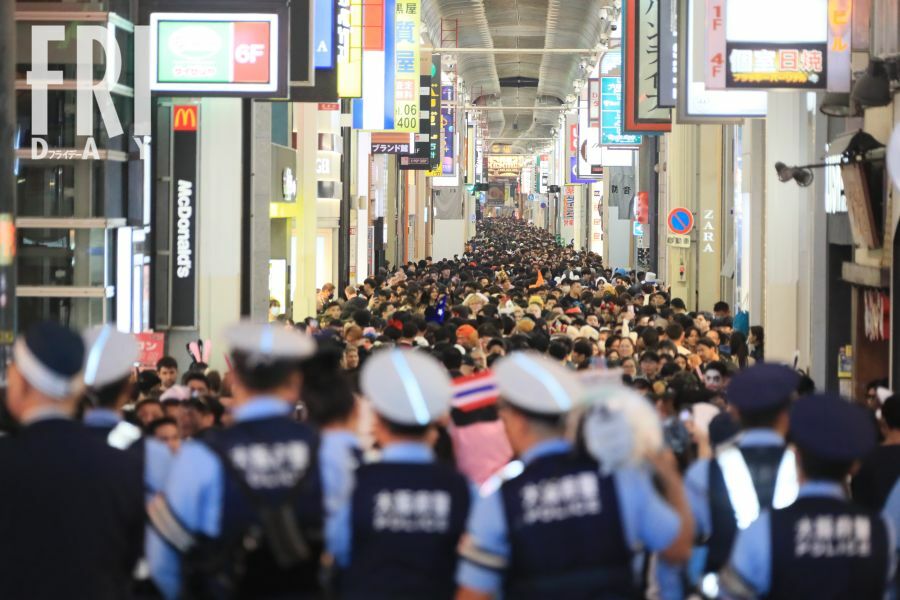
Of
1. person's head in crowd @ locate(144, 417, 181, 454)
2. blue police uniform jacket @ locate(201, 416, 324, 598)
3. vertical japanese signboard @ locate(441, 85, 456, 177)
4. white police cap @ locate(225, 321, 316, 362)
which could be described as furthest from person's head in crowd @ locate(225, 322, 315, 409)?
vertical japanese signboard @ locate(441, 85, 456, 177)

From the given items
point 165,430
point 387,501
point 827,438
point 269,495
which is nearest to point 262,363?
point 269,495

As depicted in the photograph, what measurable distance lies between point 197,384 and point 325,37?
8.15 m

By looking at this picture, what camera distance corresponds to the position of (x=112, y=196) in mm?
14312

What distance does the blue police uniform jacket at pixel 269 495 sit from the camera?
172 inches

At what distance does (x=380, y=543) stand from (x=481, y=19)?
43394 millimetres

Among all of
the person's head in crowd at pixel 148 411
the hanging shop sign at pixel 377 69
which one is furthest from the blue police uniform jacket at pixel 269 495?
the hanging shop sign at pixel 377 69

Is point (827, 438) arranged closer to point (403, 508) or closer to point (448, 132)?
point (403, 508)

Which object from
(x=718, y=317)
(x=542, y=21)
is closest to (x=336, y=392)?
(x=718, y=317)

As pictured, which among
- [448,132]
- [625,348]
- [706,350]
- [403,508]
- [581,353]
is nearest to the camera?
[403,508]

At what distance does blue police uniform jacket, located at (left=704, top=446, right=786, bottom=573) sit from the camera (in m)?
5.31

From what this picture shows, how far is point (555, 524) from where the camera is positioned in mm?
4168

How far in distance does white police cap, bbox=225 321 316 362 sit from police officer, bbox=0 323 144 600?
450mm

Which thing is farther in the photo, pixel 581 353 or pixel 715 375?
pixel 581 353

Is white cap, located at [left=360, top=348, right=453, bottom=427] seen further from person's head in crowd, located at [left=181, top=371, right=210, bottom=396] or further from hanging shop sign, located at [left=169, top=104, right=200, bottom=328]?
hanging shop sign, located at [left=169, top=104, right=200, bottom=328]
